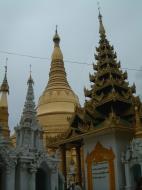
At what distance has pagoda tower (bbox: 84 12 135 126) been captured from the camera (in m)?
20.9

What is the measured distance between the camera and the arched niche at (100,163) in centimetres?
1881

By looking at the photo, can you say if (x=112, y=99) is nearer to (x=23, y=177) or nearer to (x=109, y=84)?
(x=109, y=84)

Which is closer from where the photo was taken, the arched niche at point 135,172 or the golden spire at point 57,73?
the arched niche at point 135,172

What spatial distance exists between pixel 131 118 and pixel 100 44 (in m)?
6.99

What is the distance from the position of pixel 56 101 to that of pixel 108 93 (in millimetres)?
13295

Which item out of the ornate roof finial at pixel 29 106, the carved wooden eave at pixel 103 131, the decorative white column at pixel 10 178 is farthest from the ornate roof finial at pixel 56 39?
the decorative white column at pixel 10 178

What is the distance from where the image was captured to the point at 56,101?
33969 millimetres

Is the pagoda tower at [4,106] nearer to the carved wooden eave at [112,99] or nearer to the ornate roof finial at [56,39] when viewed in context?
the carved wooden eave at [112,99]

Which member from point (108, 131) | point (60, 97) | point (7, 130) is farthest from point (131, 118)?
point (60, 97)

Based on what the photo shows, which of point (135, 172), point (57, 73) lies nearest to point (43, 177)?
point (135, 172)

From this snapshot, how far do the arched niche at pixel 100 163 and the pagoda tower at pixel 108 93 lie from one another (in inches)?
78.5

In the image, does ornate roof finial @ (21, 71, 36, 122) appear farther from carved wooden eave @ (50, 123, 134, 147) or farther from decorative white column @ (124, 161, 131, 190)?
decorative white column @ (124, 161, 131, 190)

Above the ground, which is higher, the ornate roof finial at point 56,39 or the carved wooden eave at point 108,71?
the ornate roof finial at point 56,39

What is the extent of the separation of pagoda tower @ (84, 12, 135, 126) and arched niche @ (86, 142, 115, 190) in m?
1.99
